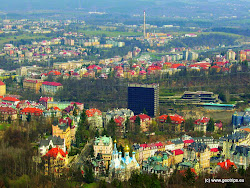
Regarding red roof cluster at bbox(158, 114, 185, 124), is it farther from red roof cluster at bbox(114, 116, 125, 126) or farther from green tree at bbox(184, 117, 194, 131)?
red roof cluster at bbox(114, 116, 125, 126)

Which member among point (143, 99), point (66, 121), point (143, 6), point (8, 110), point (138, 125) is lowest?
point (138, 125)

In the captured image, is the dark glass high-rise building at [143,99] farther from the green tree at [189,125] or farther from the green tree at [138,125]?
the green tree at [138,125]

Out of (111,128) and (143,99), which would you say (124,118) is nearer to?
(111,128)

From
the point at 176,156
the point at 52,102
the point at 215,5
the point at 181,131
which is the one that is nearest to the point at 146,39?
the point at 52,102

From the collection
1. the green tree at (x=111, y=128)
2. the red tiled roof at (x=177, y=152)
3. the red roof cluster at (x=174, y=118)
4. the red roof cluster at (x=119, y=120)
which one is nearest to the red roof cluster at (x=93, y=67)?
the red roof cluster at (x=174, y=118)

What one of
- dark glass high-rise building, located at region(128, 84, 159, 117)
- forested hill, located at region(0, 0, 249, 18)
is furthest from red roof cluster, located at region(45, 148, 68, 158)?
forested hill, located at region(0, 0, 249, 18)

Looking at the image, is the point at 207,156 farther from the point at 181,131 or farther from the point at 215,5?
the point at 215,5

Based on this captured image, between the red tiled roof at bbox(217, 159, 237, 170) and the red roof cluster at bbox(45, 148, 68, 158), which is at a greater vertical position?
the red roof cluster at bbox(45, 148, 68, 158)

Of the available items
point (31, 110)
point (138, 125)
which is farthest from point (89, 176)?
point (31, 110)
